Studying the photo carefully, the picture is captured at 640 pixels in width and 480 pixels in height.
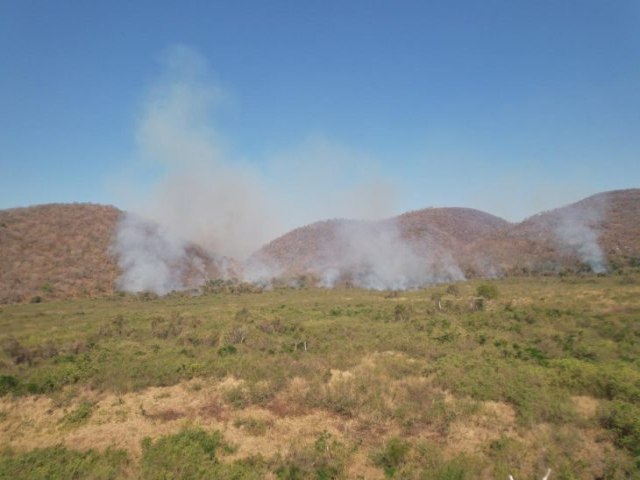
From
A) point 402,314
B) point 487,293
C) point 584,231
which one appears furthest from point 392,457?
point 584,231

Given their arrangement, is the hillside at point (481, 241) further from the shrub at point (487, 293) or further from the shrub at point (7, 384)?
the shrub at point (7, 384)

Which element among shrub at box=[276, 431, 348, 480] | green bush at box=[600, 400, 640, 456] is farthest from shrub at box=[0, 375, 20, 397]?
green bush at box=[600, 400, 640, 456]

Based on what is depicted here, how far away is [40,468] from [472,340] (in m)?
16.1

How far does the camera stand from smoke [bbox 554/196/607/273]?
54.1 meters

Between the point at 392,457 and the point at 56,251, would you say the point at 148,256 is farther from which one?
the point at 392,457

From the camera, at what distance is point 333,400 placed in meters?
12.9

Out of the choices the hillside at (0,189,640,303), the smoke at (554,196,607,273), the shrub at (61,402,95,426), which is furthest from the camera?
the smoke at (554,196,607,273)

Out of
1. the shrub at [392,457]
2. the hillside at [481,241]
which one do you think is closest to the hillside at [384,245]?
the hillside at [481,241]

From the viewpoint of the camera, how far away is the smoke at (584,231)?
178 feet

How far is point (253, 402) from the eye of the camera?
1325 centimetres

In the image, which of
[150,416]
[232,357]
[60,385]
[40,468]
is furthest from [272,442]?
[60,385]

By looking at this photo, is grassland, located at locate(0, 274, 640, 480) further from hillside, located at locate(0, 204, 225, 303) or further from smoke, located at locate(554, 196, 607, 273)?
smoke, located at locate(554, 196, 607, 273)

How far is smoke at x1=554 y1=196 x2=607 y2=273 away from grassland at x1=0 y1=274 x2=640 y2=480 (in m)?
35.4

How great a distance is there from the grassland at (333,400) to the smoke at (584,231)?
116 ft
